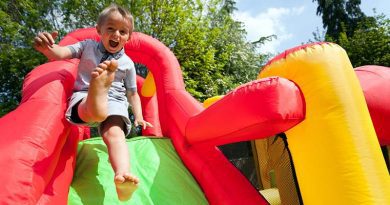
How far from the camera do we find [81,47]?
6.49 ft

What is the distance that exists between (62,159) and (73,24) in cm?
756

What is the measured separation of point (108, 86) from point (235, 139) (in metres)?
0.76

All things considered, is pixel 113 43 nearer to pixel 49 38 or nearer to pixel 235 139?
pixel 49 38

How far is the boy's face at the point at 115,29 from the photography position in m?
1.76

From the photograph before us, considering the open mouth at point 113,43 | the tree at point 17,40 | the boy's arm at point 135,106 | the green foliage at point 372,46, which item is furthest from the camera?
the green foliage at point 372,46

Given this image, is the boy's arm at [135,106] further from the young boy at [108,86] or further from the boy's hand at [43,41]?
the boy's hand at [43,41]

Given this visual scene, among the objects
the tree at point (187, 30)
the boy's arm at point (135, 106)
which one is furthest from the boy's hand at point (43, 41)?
the tree at point (187, 30)

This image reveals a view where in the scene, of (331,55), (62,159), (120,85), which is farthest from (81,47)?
(331,55)

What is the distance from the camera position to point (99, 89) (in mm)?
1408

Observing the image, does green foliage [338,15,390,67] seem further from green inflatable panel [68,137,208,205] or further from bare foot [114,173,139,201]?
bare foot [114,173,139,201]

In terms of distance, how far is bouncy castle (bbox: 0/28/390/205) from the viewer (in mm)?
1458

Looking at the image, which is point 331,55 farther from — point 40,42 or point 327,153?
point 40,42

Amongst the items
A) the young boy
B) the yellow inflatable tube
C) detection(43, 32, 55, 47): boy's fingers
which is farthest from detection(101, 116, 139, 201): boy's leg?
the yellow inflatable tube

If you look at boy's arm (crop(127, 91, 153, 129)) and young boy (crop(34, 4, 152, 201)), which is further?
boy's arm (crop(127, 91, 153, 129))
